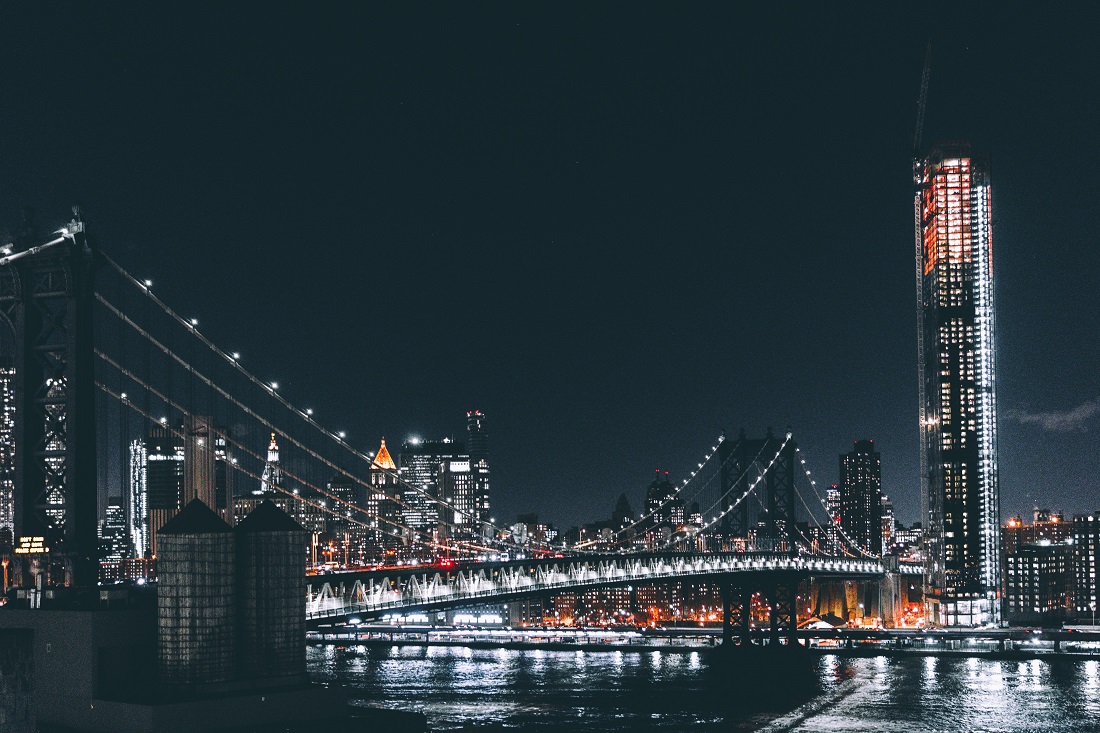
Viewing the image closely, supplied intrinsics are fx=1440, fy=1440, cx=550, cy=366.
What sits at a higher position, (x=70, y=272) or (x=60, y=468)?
(x=70, y=272)

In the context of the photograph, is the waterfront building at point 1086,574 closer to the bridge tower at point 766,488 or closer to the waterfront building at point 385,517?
the bridge tower at point 766,488

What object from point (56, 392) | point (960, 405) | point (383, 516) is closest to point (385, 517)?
point (383, 516)

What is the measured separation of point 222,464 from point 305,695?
Result: 110 meters

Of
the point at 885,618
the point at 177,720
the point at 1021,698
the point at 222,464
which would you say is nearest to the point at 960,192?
the point at 885,618

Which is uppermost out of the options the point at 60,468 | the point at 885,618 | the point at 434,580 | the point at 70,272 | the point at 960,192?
the point at 960,192

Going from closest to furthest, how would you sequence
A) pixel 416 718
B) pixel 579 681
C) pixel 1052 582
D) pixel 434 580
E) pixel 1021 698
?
1. pixel 416 718
2. pixel 434 580
3. pixel 1021 698
4. pixel 579 681
5. pixel 1052 582

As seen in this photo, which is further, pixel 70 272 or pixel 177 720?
pixel 70 272

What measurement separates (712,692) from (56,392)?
3916 cm

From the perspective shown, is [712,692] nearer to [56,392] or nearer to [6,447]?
[56,392]

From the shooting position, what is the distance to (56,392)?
48281 millimetres

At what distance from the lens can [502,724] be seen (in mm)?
58656

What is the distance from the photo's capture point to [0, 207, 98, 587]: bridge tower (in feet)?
150

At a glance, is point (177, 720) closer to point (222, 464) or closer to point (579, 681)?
point (579, 681)

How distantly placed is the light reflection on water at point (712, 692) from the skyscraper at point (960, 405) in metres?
29.6
